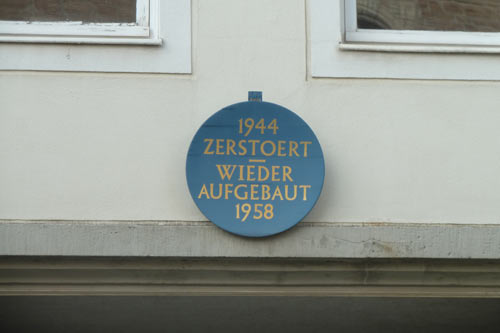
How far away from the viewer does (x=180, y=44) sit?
5.34 meters

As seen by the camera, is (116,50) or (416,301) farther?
(416,301)

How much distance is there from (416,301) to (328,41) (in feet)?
6.90

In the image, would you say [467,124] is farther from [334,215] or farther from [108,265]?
[108,265]

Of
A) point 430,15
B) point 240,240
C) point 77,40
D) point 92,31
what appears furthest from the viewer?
point 430,15

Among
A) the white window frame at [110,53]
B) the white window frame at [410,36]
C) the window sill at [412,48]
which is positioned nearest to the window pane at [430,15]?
Result: the white window frame at [410,36]

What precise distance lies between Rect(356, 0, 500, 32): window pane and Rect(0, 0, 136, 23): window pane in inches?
58.2

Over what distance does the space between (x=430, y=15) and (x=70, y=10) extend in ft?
7.43

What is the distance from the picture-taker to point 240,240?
517cm

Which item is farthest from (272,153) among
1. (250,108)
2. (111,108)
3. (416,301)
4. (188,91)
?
(416,301)

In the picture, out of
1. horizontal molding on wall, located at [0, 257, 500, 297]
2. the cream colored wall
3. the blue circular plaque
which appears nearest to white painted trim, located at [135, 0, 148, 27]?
the cream colored wall

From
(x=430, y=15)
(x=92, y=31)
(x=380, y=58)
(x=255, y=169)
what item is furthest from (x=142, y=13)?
(x=430, y=15)

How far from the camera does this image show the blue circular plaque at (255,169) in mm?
5121

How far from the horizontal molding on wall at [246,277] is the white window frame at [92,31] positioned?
4.25 ft

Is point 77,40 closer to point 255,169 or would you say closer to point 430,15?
point 255,169
